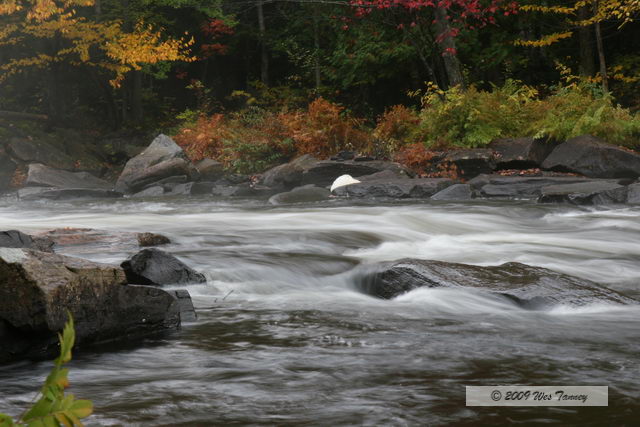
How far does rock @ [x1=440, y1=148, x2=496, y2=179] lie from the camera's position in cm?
1466

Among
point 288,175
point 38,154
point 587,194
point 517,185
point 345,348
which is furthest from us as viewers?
point 38,154

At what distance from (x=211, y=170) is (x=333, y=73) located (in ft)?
19.1

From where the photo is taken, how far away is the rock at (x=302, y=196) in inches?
529

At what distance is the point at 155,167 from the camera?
1716 cm

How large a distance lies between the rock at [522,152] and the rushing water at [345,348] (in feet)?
21.6

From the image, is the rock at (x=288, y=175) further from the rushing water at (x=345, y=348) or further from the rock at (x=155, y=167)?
the rushing water at (x=345, y=348)

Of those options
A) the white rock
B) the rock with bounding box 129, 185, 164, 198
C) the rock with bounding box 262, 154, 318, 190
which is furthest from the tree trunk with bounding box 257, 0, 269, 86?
the white rock

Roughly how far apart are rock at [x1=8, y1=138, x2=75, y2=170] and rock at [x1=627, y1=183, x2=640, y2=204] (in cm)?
1463

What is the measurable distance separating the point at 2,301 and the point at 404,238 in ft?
18.5

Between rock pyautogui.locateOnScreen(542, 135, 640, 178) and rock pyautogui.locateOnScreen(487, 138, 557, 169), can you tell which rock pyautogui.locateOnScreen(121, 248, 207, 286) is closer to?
rock pyautogui.locateOnScreen(487, 138, 557, 169)

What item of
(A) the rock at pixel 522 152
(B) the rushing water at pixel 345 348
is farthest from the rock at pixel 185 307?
(A) the rock at pixel 522 152

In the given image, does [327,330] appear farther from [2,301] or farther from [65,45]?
[65,45]

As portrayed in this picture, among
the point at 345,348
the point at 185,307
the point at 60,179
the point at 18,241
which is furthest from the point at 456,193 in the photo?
the point at 60,179

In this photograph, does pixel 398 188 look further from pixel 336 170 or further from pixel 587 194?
pixel 587 194
